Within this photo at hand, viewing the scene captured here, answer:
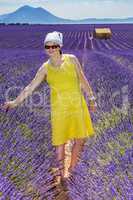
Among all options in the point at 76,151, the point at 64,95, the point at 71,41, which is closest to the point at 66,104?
the point at 64,95

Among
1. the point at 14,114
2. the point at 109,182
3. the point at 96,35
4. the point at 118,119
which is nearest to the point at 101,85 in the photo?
the point at 118,119

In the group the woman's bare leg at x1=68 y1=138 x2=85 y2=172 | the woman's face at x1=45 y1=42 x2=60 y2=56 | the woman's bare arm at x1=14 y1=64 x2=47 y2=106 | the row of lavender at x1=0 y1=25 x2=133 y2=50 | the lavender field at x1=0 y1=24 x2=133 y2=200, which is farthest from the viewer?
the row of lavender at x1=0 y1=25 x2=133 y2=50

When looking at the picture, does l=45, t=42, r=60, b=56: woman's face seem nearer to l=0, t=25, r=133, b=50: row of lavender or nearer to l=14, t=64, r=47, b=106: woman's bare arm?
l=14, t=64, r=47, b=106: woman's bare arm

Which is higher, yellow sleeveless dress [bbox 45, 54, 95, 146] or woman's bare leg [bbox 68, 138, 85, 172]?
yellow sleeveless dress [bbox 45, 54, 95, 146]

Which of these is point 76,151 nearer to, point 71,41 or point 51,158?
point 51,158

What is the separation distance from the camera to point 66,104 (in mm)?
4098

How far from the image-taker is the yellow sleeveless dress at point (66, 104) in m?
4.08

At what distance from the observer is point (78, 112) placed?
4.16 m

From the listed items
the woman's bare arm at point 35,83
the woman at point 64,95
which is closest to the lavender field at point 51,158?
the woman at point 64,95

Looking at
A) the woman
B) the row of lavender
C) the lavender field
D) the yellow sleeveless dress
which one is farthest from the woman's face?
the row of lavender

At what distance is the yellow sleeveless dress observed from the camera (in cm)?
408

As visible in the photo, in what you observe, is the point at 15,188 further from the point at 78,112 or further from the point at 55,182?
the point at 78,112

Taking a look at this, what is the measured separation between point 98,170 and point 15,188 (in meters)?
0.82

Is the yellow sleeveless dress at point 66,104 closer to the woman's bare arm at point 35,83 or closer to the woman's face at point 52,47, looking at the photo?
the woman's bare arm at point 35,83
